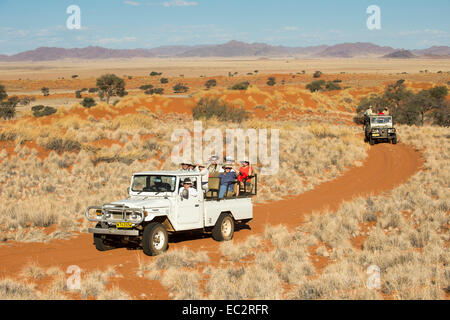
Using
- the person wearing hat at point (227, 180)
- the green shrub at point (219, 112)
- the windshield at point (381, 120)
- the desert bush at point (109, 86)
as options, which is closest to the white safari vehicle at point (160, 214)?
the person wearing hat at point (227, 180)

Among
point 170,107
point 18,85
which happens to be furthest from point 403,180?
point 18,85

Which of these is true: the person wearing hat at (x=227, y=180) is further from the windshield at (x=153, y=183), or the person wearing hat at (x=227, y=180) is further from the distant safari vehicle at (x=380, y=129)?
the distant safari vehicle at (x=380, y=129)

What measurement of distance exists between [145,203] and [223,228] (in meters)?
2.83

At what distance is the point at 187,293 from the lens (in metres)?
9.02

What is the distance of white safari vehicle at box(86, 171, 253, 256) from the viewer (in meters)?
12.0

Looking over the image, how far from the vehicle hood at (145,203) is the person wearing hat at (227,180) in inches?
82.6

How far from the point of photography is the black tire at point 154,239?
39.0 feet

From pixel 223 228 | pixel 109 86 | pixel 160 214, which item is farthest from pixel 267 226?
pixel 109 86

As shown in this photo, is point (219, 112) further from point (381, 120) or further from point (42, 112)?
point (42, 112)

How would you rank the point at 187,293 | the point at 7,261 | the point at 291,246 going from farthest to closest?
the point at 291,246, the point at 7,261, the point at 187,293

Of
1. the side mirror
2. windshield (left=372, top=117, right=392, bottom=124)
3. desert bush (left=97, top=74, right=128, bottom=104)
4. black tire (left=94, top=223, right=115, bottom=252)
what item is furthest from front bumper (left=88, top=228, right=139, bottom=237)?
desert bush (left=97, top=74, right=128, bottom=104)

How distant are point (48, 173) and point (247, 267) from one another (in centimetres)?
1579

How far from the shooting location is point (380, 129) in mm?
37344
